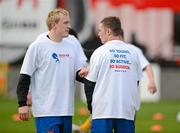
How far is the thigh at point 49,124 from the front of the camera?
10.9 metres

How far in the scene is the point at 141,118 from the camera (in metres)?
20.9

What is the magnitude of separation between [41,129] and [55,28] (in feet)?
4.02

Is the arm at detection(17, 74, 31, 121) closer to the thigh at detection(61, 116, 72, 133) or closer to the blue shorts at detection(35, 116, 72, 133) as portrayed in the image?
the blue shorts at detection(35, 116, 72, 133)

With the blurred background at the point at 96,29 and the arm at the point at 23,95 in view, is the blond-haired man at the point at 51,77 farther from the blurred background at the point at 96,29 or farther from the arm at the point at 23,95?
the blurred background at the point at 96,29

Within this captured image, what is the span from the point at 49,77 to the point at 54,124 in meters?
0.57

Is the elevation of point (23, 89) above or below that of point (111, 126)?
above

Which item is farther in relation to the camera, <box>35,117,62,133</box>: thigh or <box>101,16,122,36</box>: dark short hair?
<box>35,117,62,133</box>: thigh

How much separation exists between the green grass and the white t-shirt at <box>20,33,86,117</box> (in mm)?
6104

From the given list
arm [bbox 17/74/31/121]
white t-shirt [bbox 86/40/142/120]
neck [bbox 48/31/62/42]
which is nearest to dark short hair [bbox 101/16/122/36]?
white t-shirt [bbox 86/40/142/120]

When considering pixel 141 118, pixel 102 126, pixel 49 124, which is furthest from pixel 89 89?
pixel 141 118

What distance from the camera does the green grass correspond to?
1767 centimetres

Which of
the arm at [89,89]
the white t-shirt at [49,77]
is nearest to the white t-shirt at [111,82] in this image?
the arm at [89,89]

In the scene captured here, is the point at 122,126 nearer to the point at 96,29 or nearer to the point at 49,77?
the point at 49,77

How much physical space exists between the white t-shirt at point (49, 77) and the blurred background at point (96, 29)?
803 centimetres
